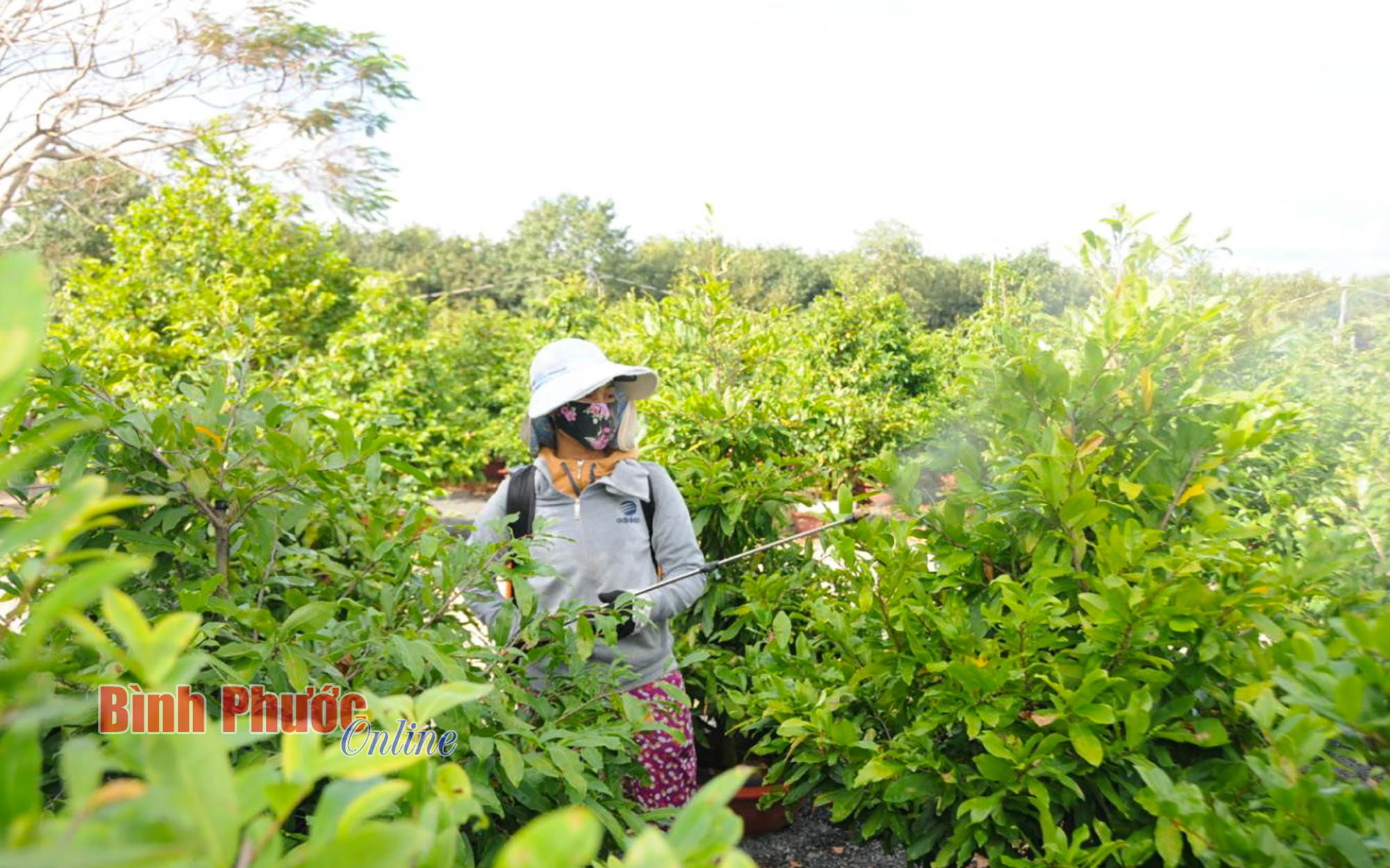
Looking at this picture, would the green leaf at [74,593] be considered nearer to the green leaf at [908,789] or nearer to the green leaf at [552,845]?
the green leaf at [552,845]

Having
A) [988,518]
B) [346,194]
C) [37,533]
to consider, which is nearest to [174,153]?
[346,194]

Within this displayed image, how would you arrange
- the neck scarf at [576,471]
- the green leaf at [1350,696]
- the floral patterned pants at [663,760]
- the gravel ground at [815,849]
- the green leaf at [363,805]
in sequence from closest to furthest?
1. the green leaf at [363,805]
2. the green leaf at [1350,696]
3. the floral patterned pants at [663,760]
4. the neck scarf at [576,471]
5. the gravel ground at [815,849]

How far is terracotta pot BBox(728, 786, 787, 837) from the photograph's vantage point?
3.33 m

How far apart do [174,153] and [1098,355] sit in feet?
30.8

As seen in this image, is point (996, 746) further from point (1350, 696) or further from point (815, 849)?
point (815, 849)

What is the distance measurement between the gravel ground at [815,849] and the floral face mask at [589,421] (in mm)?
1502

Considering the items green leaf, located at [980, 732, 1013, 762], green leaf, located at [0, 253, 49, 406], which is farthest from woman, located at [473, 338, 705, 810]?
green leaf, located at [0, 253, 49, 406]

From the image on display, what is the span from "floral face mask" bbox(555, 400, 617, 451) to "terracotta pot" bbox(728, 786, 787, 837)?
1.34 m

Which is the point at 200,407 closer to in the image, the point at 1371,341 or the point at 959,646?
the point at 959,646

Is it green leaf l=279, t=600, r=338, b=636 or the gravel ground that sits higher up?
green leaf l=279, t=600, r=338, b=636

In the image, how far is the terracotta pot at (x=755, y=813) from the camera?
3.33 meters

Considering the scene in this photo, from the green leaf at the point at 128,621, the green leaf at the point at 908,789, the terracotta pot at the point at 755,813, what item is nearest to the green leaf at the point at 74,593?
the green leaf at the point at 128,621

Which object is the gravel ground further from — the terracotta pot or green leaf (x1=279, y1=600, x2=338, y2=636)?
green leaf (x1=279, y1=600, x2=338, y2=636)

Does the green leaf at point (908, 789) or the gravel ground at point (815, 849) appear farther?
the gravel ground at point (815, 849)
